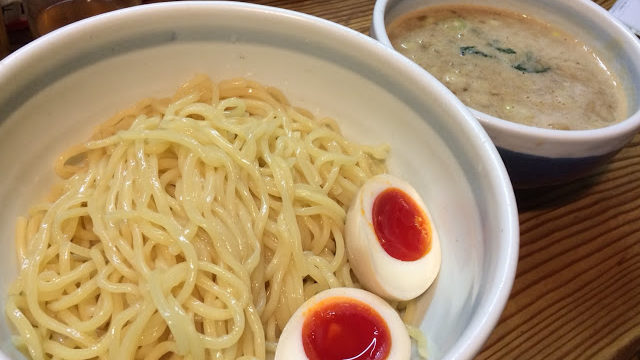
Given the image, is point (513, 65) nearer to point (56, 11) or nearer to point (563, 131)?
point (563, 131)

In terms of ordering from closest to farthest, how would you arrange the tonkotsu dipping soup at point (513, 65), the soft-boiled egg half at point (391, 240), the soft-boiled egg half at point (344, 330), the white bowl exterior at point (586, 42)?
the soft-boiled egg half at point (344, 330) → the soft-boiled egg half at point (391, 240) → the white bowl exterior at point (586, 42) → the tonkotsu dipping soup at point (513, 65)

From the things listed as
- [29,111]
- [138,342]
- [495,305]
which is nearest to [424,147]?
[495,305]

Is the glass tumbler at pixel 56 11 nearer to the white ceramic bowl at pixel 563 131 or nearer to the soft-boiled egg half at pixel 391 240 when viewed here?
the white ceramic bowl at pixel 563 131

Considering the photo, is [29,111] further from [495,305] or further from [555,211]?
[555,211]

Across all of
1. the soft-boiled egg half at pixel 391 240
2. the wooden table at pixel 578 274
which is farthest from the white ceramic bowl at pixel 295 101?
the wooden table at pixel 578 274

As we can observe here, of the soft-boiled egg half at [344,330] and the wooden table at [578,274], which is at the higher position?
the soft-boiled egg half at [344,330]

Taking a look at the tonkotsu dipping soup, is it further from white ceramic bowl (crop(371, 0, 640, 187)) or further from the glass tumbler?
the glass tumbler

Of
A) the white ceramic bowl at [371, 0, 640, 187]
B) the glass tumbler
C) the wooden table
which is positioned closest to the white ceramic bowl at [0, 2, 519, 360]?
the white ceramic bowl at [371, 0, 640, 187]
